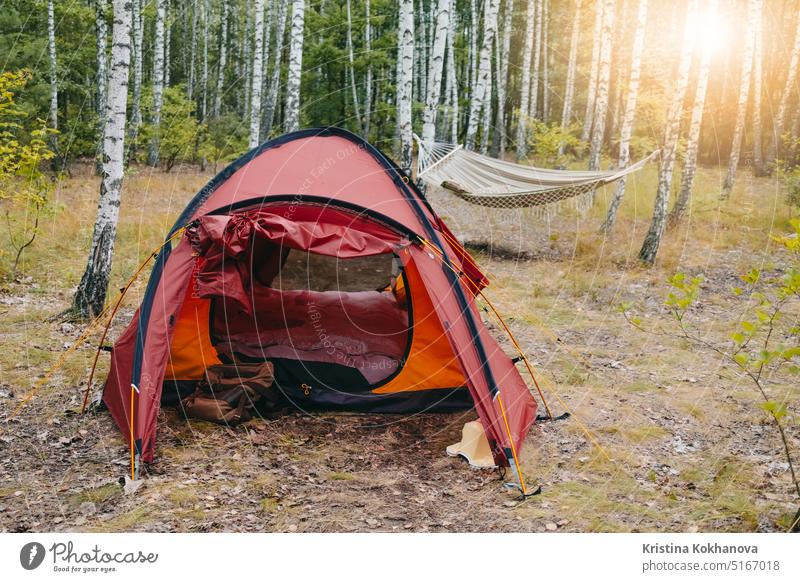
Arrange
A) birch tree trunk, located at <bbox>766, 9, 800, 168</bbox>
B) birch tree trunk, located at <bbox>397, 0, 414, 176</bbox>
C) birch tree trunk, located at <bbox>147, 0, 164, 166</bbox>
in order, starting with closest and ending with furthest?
birch tree trunk, located at <bbox>397, 0, 414, 176</bbox> → birch tree trunk, located at <bbox>147, 0, 164, 166</bbox> → birch tree trunk, located at <bbox>766, 9, 800, 168</bbox>

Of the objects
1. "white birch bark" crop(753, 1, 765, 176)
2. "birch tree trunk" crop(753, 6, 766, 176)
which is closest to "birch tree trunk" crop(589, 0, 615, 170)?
"white birch bark" crop(753, 1, 765, 176)

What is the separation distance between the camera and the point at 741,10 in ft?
57.0

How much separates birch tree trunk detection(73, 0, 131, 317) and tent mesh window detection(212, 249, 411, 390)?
129 centimetres

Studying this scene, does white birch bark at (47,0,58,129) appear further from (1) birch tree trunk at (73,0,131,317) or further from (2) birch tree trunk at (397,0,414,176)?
(1) birch tree trunk at (73,0,131,317)

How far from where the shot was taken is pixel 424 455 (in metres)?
4.03

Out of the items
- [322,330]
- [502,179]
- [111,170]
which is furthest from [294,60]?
[322,330]

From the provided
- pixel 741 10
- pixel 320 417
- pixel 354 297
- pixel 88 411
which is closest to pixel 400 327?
pixel 354 297

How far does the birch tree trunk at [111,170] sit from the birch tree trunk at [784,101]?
1354cm

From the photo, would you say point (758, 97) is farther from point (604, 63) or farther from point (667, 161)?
point (667, 161)

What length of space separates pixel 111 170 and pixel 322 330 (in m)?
2.27

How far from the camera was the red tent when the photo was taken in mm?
3814

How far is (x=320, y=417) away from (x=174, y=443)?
1027 mm

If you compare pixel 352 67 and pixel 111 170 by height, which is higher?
pixel 352 67

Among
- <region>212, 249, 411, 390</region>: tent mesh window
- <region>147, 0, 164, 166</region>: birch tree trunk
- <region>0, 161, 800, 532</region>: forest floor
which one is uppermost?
<region>147, 0, 164, 166</region>: birch tree trunk
